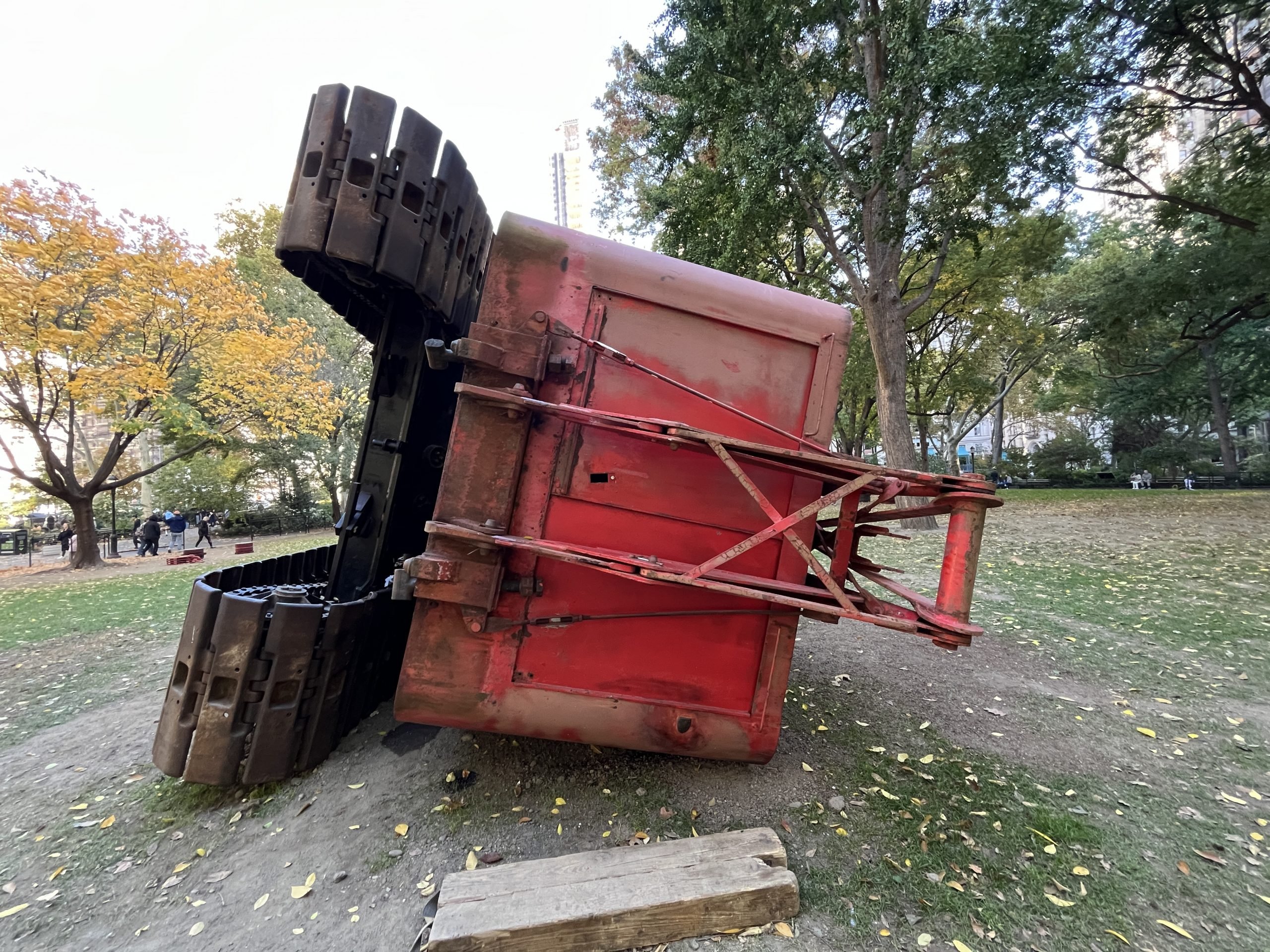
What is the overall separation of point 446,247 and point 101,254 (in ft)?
48.5

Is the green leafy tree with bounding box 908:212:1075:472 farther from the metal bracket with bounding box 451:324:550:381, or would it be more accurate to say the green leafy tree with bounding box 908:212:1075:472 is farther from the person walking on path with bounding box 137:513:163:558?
the person walking on path with bounding box 137:513:163:558

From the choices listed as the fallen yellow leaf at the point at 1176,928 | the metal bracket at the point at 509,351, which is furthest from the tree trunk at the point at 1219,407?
the metal bracket at the point at 509,351

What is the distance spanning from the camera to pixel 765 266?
16891mm

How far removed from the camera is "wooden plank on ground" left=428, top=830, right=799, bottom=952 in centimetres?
213

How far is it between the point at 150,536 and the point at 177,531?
1731mm

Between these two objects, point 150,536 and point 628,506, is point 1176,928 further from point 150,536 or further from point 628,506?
point 150,536

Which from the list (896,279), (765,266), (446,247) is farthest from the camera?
(765,266)

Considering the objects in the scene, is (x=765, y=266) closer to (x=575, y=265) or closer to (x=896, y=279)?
(x=896, y=279)

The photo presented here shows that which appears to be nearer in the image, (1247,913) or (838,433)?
(1247,913)

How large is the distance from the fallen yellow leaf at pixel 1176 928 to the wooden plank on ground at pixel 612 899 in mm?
1628

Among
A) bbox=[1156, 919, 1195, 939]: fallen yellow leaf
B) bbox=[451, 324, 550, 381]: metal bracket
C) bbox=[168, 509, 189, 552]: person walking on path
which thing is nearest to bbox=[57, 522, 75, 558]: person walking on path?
bbox=[168, 509, 189, 552]: person walking on path

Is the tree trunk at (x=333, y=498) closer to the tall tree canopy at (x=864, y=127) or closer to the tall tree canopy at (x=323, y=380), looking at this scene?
the tall tree canopy at (x=323, y=380)

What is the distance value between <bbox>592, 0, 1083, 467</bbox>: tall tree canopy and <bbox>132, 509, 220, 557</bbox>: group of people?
18789 millimetres

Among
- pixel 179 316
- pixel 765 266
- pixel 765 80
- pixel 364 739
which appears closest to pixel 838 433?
pixel 765 266
